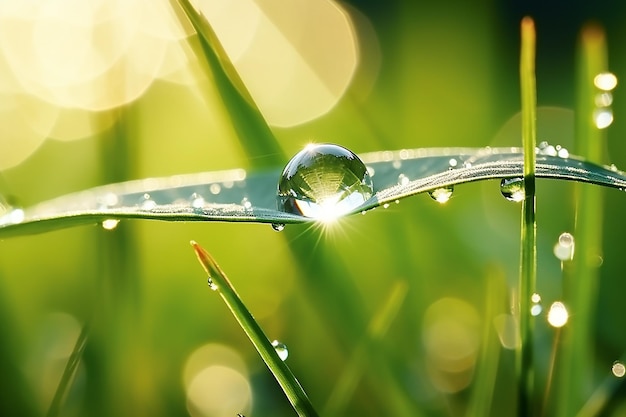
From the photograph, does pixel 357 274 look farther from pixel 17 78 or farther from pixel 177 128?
pixel 17 78

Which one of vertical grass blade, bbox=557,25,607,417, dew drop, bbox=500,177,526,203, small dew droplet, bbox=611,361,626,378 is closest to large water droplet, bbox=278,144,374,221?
dew drop, bbox=500,177,526,203

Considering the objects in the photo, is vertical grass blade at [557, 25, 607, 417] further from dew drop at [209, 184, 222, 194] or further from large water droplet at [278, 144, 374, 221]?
dew drop at [209, 184, 222, 194]

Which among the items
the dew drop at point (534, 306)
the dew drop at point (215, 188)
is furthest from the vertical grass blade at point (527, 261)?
the dew drop at point (215, 188)

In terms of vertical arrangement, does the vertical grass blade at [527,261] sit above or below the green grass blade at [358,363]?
below

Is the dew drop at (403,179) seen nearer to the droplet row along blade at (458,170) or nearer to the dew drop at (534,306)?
the droplet row along blade at (458,170)

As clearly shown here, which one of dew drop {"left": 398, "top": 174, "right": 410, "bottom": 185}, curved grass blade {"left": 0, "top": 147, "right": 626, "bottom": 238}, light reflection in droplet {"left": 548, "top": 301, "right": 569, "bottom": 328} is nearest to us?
curved grass blade {"left": 0, "top": 147, "right": 626, "bottom": 238}

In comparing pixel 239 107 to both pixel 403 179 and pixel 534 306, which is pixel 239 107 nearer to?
pixel 403 179

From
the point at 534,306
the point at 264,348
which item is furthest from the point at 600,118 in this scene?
the point at 264,348
